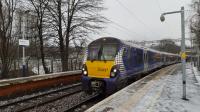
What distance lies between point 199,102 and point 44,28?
18088mm

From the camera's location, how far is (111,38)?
13102 millimetres

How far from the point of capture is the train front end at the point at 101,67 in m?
12.1

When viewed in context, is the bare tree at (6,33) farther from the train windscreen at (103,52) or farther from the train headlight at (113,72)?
the train headlight at (113,72)

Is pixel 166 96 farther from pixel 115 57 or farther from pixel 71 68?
pixel 71 68

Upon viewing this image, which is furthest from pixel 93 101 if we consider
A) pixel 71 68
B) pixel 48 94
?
pixel 71 68

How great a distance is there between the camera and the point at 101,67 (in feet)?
40.7

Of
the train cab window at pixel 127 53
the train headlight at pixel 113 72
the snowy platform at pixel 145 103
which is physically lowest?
the snowy platform at pixel 145 103

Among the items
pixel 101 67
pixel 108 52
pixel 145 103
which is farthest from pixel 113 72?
pixel 145 103

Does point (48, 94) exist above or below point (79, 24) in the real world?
below

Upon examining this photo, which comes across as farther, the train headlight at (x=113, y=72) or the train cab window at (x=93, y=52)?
the train cab window at (x=93, y=52)

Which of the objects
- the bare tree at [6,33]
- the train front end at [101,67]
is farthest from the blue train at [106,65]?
the bare tree at [6,33]

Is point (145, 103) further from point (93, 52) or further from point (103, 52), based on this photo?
point (93, 52)

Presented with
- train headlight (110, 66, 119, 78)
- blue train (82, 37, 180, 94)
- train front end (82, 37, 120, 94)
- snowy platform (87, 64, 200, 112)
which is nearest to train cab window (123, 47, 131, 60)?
blue train (82, 37, 180, 94)

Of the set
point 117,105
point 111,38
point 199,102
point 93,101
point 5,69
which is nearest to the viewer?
point 117,105
